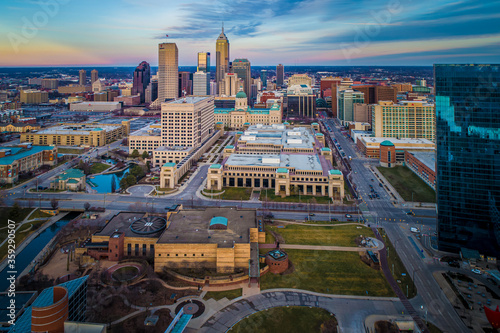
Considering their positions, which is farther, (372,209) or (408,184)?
(408,184)

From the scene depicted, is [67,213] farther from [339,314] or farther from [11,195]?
[339,314]

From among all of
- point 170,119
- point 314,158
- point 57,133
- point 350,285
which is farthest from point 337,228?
point 57,133

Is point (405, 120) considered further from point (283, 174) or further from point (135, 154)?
point (135, 154)

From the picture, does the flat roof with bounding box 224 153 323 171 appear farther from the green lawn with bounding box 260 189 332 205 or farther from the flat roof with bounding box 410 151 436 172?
the flat roof with bounding box 410 151 436 172

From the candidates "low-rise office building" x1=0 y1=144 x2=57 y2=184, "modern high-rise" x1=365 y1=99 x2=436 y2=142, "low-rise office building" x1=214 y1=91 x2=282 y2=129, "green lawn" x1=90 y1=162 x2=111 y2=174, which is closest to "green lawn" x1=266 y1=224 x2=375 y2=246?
"green lawn" x1=90 y1=162 x2=111 y2=174

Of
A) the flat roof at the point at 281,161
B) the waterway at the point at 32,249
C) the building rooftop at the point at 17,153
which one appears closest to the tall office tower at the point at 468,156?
the flat roof at the point at 281,161

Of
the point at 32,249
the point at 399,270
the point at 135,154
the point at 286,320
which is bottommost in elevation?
the point at 286,320

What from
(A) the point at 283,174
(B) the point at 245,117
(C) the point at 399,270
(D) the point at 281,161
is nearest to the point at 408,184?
(D) the point at 281,161
